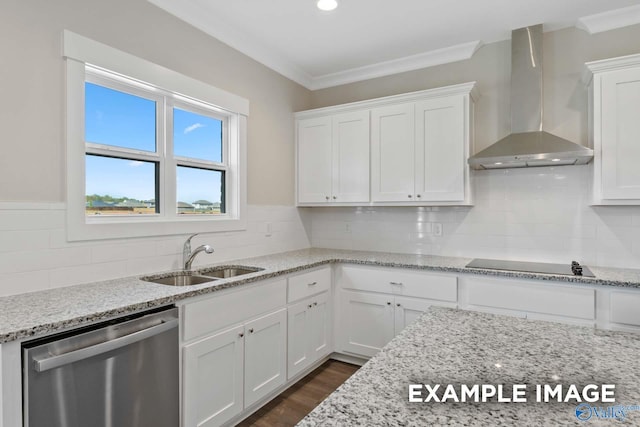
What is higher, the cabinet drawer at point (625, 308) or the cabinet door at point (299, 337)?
the cabinet drawer at point (625, 308)

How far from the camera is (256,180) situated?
3.34 meters

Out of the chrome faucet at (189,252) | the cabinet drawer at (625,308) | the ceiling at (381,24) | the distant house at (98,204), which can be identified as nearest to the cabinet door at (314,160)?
the ceiling at (381,24)

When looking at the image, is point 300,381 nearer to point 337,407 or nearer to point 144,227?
point 144,227

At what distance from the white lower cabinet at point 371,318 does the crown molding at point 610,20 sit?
2395 millimetres

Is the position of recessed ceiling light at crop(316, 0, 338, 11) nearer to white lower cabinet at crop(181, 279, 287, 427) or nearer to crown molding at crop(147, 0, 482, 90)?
crown molding at crop(147, 0, 482, 90)

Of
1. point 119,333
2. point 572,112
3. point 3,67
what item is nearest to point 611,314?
point 572,112

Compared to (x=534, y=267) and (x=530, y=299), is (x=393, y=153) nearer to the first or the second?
(x=534, y=267)

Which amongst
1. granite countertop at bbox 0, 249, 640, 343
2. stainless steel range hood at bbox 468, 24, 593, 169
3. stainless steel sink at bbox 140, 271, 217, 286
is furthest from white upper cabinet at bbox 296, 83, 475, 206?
stainless steel sink at bbox 140, 271, 217, 286

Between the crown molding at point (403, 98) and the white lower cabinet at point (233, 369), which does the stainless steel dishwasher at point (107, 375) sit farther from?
the crown molding at point (403, 98)

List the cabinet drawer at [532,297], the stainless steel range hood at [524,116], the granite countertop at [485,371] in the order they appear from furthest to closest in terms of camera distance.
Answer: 1. the stainless steel range hood at [524,116]
2. the cabinet drawer at [532,297]
3. the granite countertop at [485,371]

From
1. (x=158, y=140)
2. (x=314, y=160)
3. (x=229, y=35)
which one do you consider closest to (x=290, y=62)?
(x=229, y=35)

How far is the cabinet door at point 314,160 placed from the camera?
3.63m

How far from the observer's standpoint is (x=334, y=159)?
11.8 ft

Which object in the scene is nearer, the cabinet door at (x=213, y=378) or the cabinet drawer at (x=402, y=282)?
the cabinet door at (x=213, y=378)
